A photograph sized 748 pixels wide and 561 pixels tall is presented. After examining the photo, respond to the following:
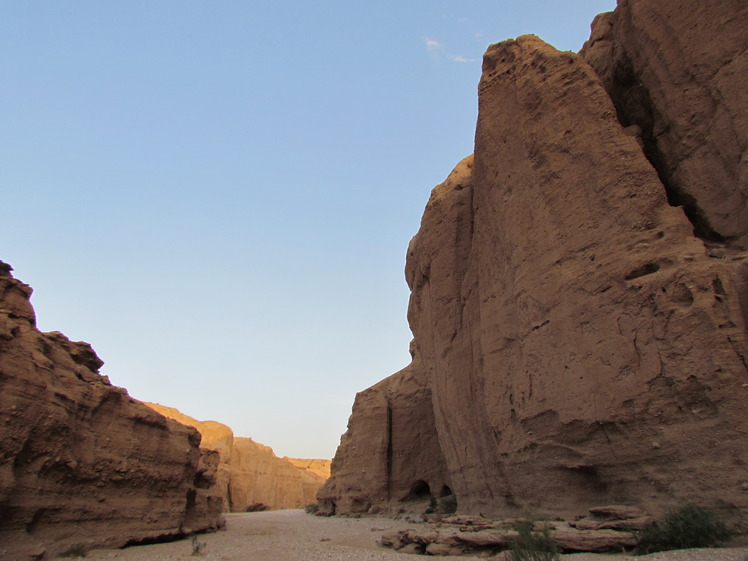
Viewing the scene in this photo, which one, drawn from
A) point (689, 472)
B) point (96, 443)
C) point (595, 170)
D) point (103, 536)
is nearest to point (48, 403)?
point (96, 443)

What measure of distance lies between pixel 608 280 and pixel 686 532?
4.64 meters

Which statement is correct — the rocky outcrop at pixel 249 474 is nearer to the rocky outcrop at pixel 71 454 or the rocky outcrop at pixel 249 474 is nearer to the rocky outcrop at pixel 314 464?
the rocky outcrop at pixel 71 454

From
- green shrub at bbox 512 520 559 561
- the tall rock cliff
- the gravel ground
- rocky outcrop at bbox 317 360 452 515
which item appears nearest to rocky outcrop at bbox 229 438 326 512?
rocky outcrop at bbox 317 360 452 515

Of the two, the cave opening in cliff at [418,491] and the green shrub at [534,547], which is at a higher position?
the cave opening in cliff at [418,491]

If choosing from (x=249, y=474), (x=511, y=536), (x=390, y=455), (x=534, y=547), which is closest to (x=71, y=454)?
(x=511, y=536)

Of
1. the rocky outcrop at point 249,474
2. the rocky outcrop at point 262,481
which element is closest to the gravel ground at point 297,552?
the rocky outcrop at point 249,474

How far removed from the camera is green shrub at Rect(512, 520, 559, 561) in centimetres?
654

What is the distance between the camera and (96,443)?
11.6m

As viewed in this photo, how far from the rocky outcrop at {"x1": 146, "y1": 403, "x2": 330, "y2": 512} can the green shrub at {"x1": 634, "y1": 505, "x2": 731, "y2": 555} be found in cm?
4289

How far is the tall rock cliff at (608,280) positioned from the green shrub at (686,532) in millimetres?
428

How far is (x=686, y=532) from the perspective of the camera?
23.3 feet

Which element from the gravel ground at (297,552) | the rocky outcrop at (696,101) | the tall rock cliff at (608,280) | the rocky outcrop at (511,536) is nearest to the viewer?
the gravel ground at (297,552)

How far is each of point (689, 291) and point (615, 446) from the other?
3.23m

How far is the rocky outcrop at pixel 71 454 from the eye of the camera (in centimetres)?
916
